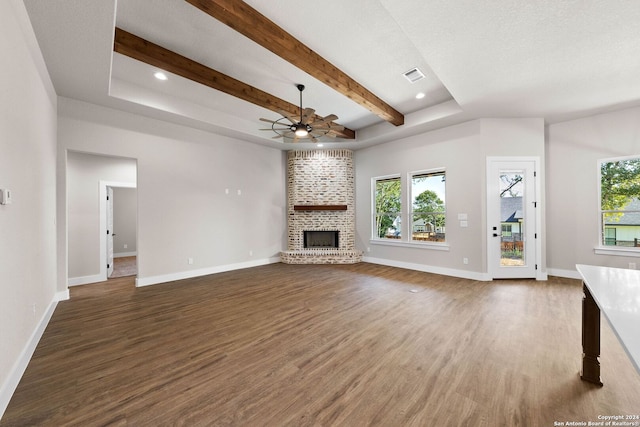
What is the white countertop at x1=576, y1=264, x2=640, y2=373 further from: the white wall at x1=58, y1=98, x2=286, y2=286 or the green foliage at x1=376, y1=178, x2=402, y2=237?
the white wall at x1=58, y1=98, x2=286, y2=286

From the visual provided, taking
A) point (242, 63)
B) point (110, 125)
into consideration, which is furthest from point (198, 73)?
point (110, 125)

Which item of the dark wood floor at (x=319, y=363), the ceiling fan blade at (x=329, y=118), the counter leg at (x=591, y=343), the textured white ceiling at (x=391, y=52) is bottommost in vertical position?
the dark wood floor at (x=319, y=363)

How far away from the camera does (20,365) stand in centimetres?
202

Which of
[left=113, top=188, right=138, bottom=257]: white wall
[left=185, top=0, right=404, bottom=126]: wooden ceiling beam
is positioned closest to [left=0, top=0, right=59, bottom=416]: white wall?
[left=185, top=0, right=404, bottom=126]: wooden ceiling beam

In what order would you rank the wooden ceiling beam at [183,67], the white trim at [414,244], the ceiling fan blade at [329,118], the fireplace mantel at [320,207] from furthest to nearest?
1. the fireplace mantel at [320,207]
2. the white trim at [414,244]
3. the ceiling fan blade at [329,118]
4. the wooden ceiling beam at [183,67]

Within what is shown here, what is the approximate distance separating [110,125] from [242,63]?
103 inches

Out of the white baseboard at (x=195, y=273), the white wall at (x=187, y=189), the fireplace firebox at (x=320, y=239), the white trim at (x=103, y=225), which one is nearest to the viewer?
the white wall at (x=187, y=189)

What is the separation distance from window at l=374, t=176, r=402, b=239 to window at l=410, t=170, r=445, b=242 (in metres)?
0.39

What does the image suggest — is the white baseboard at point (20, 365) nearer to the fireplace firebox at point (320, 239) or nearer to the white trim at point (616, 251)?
the fireplace firebox at point (320, 239)

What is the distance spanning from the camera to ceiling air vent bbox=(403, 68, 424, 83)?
12.1 feet

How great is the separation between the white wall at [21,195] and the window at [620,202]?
25.5 feet

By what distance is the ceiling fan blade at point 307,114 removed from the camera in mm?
3844

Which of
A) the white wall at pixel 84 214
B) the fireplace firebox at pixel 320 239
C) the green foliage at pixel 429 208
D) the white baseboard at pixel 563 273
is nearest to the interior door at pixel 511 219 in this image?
the white baseboard at pixel 563 273

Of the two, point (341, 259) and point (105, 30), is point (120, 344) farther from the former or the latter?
point (341, 259)
